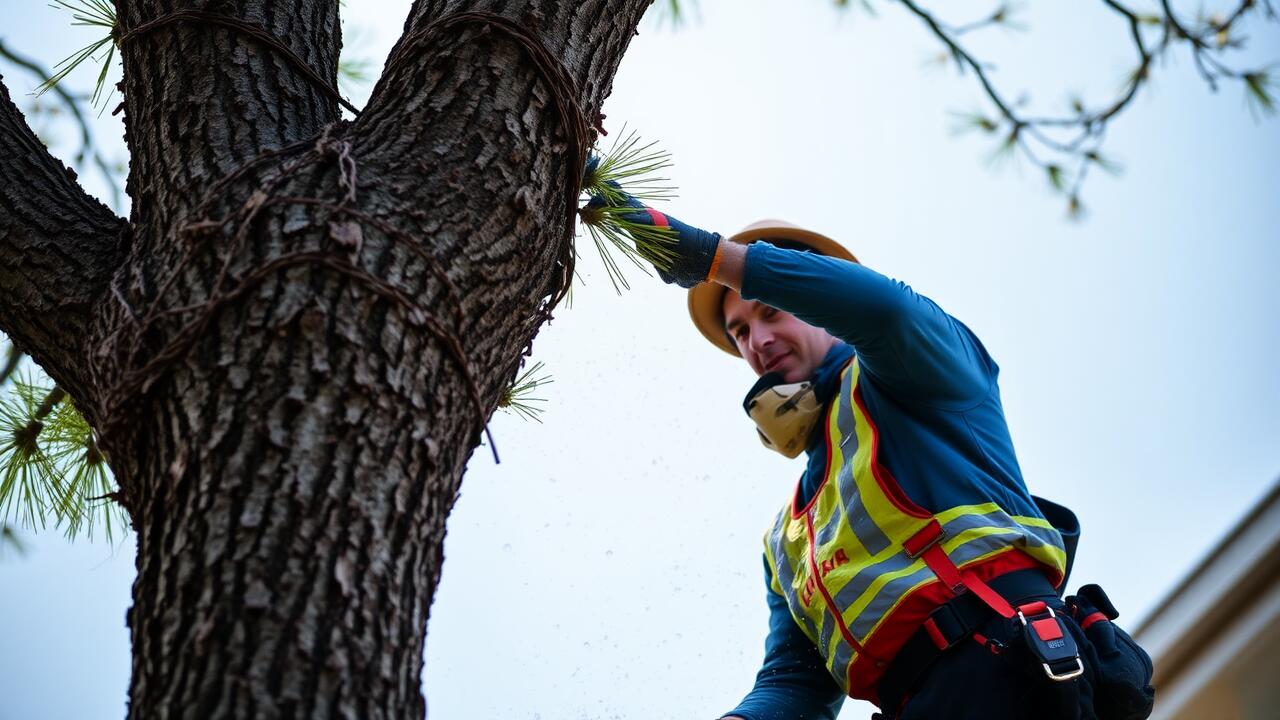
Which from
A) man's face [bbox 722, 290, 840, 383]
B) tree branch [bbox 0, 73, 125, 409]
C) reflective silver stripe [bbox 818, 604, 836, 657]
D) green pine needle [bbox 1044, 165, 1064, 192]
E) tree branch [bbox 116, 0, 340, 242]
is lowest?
tree branch [bbox 0, 73, 125, 409]

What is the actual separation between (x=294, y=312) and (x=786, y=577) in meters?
1.12

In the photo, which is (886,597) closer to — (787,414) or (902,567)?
(902,567)

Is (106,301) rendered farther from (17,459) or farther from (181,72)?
(17,459)

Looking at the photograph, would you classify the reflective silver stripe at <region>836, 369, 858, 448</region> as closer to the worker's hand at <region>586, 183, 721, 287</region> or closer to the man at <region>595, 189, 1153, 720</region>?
the man at <region>595, 189, 1153, 720</region>

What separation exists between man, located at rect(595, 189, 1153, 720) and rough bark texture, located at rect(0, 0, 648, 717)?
14.0 inches

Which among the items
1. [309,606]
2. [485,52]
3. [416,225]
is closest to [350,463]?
[309,606]

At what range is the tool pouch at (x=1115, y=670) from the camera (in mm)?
1349

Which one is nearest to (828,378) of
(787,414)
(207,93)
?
(787,414)

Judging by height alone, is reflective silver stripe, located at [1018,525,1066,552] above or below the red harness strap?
above

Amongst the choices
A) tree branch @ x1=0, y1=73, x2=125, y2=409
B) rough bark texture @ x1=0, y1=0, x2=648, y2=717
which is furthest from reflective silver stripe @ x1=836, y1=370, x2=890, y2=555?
tree branch @ x1=0, y1=73, x2=125, y2=409

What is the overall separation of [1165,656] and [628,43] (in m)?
2.41

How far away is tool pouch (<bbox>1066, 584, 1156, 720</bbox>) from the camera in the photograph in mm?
1349

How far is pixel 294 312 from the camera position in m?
0.92

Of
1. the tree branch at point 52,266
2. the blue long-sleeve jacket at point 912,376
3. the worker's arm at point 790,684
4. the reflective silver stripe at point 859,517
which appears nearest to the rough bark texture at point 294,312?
the tree branch at point 52,266
